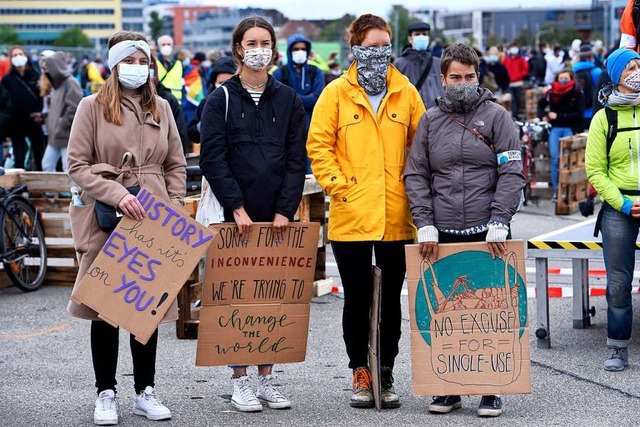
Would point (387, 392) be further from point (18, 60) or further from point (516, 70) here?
point (516, 70)

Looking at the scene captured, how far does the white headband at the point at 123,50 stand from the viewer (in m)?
6.16

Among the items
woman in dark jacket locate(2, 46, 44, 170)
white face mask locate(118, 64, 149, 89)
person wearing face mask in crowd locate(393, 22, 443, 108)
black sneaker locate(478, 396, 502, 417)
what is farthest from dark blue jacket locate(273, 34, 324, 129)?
black sneaker locate(478, 396, 502, 417)

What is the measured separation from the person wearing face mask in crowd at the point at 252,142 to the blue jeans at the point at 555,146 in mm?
10440

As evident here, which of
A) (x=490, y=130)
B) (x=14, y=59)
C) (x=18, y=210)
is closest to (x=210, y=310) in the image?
(x=490, y=130)

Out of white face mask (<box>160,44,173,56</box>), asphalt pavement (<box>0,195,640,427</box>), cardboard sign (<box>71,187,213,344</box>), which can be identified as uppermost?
white face mask (<box>160,44,173,56</box>)

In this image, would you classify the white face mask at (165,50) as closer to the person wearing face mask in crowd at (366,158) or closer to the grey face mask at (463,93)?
the person wearing face mask in crowd at (366,158)

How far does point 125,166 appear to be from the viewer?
620 centimetres

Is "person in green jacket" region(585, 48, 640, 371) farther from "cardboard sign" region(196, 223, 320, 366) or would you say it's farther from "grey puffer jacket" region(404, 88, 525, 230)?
"cardboard sign" region(196, 223, 320, 366)

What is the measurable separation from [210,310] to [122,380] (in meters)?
1.09

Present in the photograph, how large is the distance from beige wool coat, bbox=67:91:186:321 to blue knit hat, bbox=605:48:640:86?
109 inches

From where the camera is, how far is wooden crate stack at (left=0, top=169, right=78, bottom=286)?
10.9 meters

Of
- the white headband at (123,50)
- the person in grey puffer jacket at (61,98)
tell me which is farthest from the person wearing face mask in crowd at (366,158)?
the person in grey puffer jacket at (61,98)

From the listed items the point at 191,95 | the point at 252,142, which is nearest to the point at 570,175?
the point at 191,95

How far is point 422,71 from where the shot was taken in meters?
12.4
